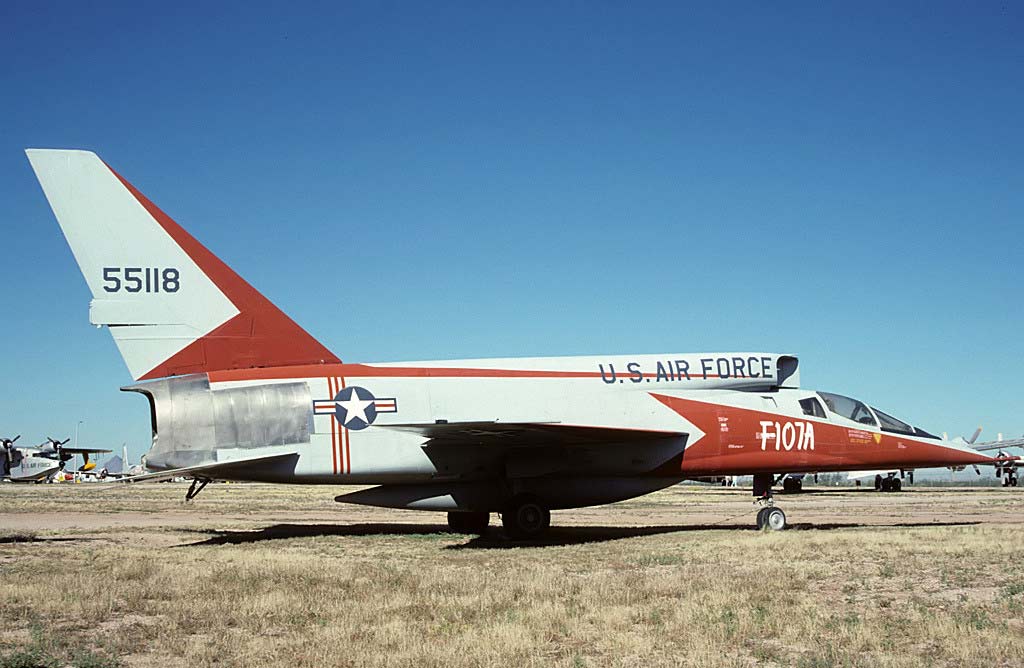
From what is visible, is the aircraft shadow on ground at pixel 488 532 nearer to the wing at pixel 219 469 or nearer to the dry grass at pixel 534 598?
the dry grass at pixel 534 598

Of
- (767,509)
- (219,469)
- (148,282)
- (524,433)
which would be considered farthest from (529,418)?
(148,282)

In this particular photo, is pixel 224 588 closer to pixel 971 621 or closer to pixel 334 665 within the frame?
pixel 334 665

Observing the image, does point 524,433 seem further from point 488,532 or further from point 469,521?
point 469,521

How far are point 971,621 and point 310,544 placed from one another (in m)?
11.9

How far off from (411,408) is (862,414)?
9.92 meters

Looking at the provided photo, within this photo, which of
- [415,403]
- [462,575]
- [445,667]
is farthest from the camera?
[415,403]

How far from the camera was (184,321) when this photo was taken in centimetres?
1720

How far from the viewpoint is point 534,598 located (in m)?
9.88

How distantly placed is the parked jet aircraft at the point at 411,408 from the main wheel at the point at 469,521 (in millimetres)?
1754

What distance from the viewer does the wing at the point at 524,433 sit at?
15.9 metres

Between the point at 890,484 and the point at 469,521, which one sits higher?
the point at 469,521

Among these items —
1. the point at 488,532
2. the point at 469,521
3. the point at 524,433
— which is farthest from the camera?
the point at 469,521

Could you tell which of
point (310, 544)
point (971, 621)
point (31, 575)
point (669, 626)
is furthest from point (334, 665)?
point (310, 544)

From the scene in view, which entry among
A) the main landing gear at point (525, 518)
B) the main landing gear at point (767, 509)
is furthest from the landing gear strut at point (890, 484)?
the main landing gear at point (525, 518)
